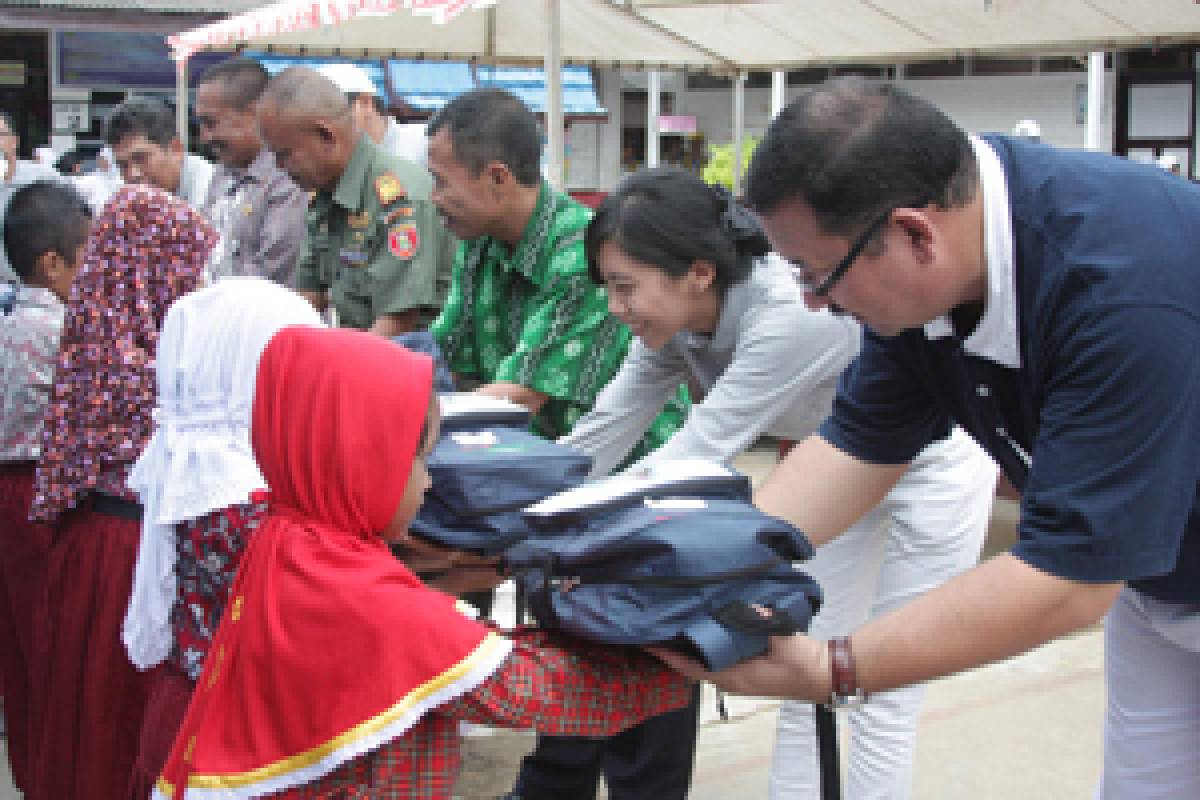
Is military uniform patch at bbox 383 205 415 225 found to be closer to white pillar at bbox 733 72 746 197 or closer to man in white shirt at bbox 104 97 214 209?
man in white shirt at bbox 104 97 214 209

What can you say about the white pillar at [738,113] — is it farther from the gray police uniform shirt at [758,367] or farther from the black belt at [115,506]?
the black belt at [115,506]

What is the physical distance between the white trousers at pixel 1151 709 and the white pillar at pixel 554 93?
385 centimetres

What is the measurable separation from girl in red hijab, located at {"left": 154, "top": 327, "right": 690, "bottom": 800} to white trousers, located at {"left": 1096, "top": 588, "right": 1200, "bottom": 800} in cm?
79

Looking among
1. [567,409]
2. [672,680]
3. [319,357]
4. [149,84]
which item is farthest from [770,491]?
[149,84]

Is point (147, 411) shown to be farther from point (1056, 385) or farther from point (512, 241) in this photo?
point (1056, 385)

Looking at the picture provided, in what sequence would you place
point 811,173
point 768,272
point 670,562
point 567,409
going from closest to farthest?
point 811,173, point 670,562, point 768,272, point 567,409

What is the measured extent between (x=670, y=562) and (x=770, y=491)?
1.81ft

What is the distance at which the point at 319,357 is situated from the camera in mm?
1942

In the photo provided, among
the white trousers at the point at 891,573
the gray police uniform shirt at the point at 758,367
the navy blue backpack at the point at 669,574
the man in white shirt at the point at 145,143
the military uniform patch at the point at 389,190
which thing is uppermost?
the man in white shirt at the point at 145,143

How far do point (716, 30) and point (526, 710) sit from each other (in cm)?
631

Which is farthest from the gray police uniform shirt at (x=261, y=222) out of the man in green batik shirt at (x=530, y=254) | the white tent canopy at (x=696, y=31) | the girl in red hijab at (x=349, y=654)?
the girl in red hijab at (x=349, y=654)

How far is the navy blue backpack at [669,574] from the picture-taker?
1.71m

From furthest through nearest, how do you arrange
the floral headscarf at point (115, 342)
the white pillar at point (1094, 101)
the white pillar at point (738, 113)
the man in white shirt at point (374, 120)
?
1. the white pillar at point (738, 113)
2. the white pillar at point (1094, 101)
3. the man in white shirt at point (374, 120)
4. the floral headscarf at point (115, 342)

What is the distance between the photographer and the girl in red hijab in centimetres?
180
